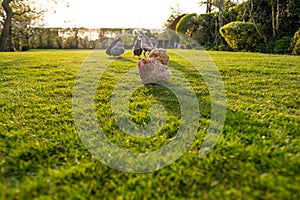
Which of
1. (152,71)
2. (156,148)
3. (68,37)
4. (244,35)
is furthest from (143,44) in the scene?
(68,37)

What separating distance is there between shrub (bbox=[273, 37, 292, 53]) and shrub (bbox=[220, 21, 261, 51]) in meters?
1.34

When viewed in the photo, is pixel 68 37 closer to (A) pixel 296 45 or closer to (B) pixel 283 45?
(B) pixel 283 45

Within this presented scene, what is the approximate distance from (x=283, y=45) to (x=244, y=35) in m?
2.04

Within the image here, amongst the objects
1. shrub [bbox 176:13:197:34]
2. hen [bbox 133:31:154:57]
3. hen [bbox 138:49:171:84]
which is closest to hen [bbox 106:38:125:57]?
hen [bbox 133:31:154:57]

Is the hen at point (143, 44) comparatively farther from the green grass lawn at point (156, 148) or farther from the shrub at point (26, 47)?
the shrub at point (26, 47)

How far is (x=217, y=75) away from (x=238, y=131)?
3058 mm

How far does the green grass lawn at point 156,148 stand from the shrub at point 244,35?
28.6ft

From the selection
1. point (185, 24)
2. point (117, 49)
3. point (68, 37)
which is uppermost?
point (185, 24)

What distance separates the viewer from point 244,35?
1158 cm

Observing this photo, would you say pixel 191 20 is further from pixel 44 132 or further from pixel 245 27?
pixel 44 132

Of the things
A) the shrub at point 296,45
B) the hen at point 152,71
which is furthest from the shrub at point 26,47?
the shrub at point 296,45

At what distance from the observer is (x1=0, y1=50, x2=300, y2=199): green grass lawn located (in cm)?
160

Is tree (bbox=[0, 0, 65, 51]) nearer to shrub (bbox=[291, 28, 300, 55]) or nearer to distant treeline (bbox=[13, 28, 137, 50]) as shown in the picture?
distant treeline (bbox=[13, 28, 137, 50])

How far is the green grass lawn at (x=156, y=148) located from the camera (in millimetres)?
1598
